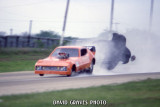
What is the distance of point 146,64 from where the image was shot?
25.0 m

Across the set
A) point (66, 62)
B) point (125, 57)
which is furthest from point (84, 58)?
point (125, 57)

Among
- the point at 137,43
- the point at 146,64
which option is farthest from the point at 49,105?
the point at 137,43

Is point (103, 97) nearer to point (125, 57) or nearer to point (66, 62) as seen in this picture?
point (66, 62)

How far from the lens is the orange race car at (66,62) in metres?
14.7

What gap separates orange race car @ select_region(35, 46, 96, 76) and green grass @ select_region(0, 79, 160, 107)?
13.2ft

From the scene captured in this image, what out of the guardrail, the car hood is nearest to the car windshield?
the car hood

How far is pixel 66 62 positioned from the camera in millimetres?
14812

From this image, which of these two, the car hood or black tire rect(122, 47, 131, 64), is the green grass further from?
black tire rect(122, 47, 131, 64)

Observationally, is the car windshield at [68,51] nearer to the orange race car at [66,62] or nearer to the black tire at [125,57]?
the orange race car at [66,62]

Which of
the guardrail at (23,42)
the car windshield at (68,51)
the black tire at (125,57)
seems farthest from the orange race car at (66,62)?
the guardrail at (23,42)

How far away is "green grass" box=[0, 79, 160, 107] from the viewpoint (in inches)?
321

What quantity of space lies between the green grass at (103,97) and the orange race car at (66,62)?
13.2ft

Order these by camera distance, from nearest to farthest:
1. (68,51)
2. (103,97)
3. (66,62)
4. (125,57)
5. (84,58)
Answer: (103,97)
(66,62)
(68,51)
(84,58)
(125,57)

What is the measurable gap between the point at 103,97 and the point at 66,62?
592 cm
